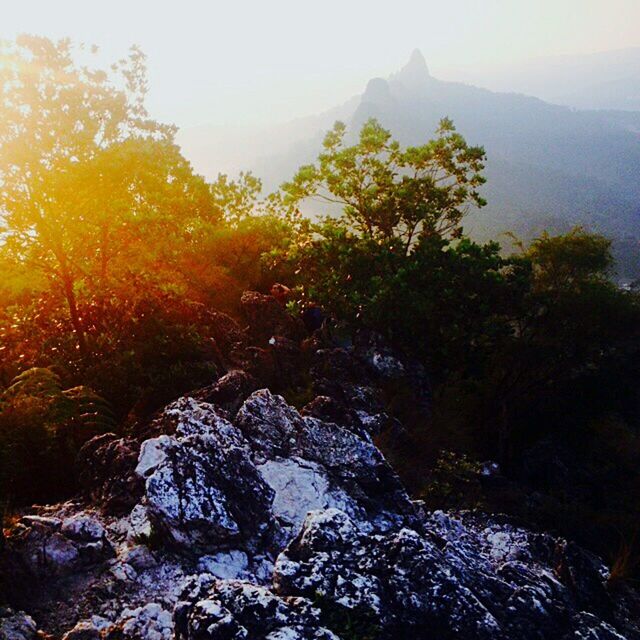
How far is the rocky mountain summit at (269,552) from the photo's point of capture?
5160 mm

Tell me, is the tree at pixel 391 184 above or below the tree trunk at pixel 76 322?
above

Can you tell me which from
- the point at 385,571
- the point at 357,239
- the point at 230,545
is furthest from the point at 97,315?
the point at 385,571

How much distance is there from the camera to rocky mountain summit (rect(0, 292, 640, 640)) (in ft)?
16.9

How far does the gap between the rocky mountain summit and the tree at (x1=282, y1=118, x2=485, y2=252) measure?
10.5 meters

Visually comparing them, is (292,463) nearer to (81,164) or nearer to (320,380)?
(320,380)

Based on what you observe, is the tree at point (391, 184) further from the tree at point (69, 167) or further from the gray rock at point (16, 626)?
the gray rock at point (16, 626)

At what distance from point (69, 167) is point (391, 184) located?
11.4 metres

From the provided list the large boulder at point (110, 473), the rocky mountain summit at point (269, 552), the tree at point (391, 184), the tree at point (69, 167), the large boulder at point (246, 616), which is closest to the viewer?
the large boulder at point (246, 616)

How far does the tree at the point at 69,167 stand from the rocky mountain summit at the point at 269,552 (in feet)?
23.2

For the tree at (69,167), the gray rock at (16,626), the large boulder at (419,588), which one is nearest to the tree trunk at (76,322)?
the tree at (69,167)

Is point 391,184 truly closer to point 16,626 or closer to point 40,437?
point 40,437

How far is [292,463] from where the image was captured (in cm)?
851

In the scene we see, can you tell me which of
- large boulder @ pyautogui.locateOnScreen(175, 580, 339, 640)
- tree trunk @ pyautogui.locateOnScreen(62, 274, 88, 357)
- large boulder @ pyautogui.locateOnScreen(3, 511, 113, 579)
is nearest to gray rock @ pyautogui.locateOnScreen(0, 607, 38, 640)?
large boulder @ pyautogui.locateOnScreen(3, 511, 113, 579)

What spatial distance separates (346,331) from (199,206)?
1116cm
